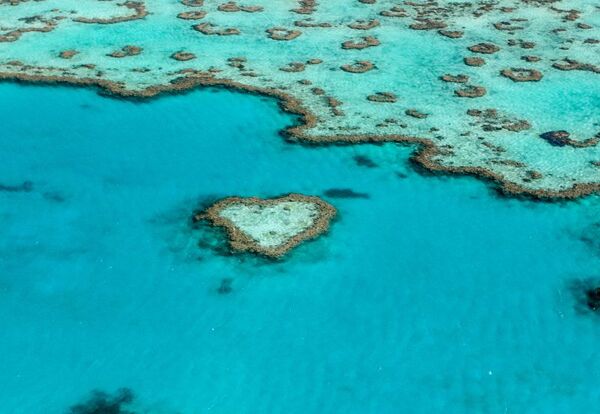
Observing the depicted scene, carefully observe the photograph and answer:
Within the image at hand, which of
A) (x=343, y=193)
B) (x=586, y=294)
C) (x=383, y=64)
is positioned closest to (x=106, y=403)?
(x=343, y=193)

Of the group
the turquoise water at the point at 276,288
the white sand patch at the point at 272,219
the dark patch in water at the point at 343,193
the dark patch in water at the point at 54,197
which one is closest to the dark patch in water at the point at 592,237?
the turquoise water at the point at 276,288

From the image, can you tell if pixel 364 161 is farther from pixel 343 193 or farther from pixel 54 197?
pixel 54 197

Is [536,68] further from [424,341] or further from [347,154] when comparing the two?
[424,341]

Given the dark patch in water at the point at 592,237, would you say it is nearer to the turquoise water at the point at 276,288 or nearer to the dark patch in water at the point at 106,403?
the turquoise water at the point at 276,288

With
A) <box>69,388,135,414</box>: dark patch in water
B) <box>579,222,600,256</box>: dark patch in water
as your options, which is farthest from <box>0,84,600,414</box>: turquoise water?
<box>69,388,135,414</box>: dark patch in water

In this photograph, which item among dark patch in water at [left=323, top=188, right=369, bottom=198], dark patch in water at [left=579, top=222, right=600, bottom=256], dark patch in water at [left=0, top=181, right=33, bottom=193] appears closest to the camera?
dark patch in water at [left=579, top=222, right=600, bottom=256]

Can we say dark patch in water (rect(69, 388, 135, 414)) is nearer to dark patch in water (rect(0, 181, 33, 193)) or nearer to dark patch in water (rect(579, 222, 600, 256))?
dark patch in water (rect(0, 181, 33, 193))

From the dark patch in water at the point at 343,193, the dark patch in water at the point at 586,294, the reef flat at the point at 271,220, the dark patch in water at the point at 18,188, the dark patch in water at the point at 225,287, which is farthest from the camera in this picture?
the dark patch in water at the point at 18,188
